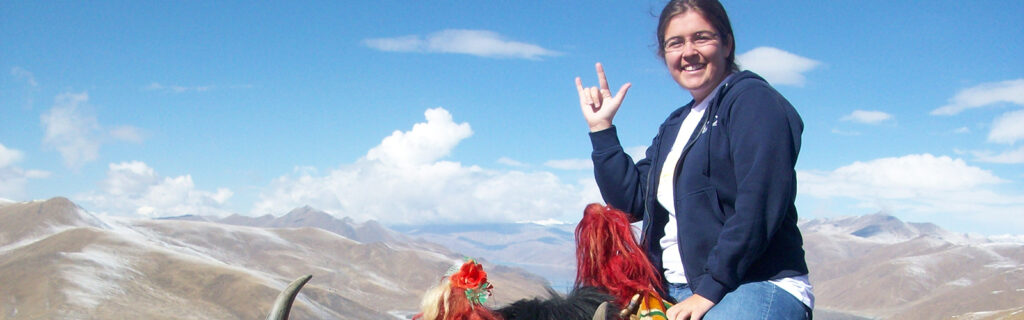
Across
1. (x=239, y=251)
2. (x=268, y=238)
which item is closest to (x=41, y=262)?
(x=239, y=251)

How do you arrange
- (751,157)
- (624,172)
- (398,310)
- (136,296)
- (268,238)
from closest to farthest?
1. (751,157)
2. (624,172)
3. (136,296)
4. (398,310)
5. (268,238)

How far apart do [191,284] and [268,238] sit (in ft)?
271

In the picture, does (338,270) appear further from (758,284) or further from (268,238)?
(758,284)

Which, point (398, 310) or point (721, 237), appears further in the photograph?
point (398, 310)

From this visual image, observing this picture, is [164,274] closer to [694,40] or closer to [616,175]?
[616,175]

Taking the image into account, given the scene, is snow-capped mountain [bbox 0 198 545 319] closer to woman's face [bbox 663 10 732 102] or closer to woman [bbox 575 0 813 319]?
woman [bbox 575 0 813 319]

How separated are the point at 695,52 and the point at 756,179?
2.54 ft

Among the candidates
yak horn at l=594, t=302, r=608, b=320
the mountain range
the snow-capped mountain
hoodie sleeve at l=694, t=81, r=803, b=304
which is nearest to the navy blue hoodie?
hoodie sleeve at l=694, t=81, r=803, b=304

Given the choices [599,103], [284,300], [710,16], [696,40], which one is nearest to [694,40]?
[696,40]

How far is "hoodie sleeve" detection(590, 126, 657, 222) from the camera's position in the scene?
12.7 ft

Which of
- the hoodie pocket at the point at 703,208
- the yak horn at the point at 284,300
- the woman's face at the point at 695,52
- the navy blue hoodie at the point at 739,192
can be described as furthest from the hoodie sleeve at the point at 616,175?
the yak horn at the point at 284,300

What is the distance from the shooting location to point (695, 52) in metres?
3.57

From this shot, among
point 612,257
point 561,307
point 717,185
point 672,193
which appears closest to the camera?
point 717,185

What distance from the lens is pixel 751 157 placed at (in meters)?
3.10
